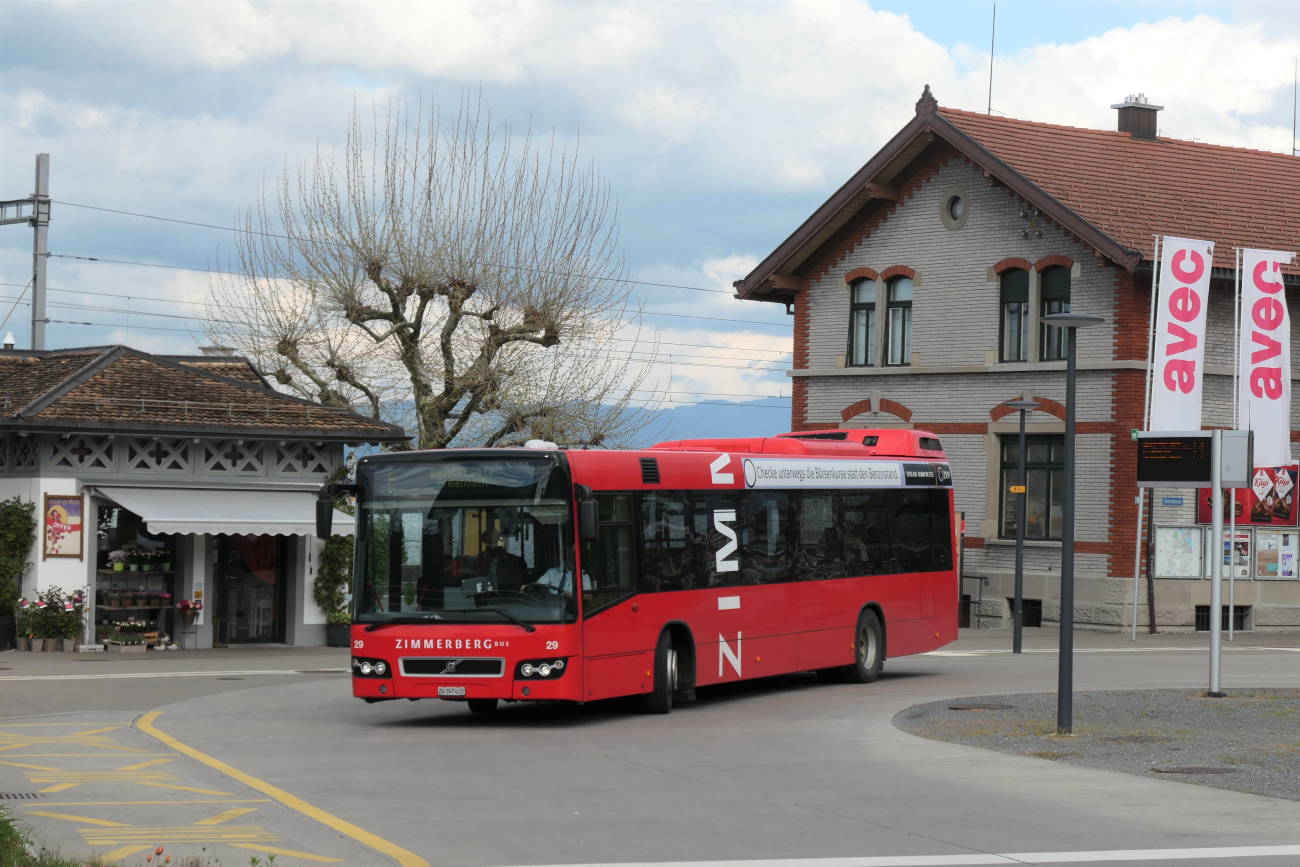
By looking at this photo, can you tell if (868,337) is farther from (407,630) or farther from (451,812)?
(451,812)

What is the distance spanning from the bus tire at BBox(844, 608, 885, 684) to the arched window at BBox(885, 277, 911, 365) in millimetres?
16471

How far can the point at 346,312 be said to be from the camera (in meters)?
37.9

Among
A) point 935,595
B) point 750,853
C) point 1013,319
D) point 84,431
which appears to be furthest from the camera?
point 1013,319

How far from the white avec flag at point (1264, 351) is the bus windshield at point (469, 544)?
727 inches

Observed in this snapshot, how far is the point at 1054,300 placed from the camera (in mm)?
34875

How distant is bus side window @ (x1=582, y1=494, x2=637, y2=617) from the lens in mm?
16469

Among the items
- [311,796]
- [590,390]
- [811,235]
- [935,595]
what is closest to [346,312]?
[590,390]

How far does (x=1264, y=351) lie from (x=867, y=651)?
43.7 ft

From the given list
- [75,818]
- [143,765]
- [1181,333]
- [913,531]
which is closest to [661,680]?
[143,765]

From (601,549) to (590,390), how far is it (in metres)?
23.9

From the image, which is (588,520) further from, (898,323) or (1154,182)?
(1154,182)

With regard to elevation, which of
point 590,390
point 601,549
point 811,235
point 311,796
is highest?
point 811,235

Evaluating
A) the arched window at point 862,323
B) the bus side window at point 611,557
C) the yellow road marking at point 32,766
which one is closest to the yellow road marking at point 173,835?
the yellow road marking at point 32,766

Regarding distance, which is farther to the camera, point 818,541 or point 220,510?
point 220,510
